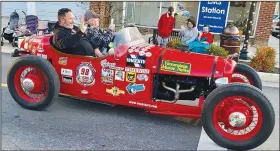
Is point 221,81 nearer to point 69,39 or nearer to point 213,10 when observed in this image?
point 69,39

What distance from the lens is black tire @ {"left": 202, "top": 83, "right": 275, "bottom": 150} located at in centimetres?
346

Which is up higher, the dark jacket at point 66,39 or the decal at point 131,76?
the dark jacket at point 66,39

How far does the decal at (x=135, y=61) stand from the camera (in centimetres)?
404

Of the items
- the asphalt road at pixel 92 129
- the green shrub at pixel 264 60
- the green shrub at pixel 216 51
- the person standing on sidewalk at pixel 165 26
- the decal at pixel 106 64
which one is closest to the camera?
the asphalt road at pixel 92 129

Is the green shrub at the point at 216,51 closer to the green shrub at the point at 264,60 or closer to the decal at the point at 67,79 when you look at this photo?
the green shrub at the point at 264,60

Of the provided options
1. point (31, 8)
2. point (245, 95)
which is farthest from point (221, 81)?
point (31, 8)

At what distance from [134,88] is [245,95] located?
1.42 metres

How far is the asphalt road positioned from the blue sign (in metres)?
7.95

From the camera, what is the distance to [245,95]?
3.52 m

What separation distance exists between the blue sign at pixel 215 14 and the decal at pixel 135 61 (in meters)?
8.33

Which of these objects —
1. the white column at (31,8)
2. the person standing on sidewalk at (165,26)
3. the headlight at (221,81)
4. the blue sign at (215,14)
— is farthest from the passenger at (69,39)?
the white column at (31,8)

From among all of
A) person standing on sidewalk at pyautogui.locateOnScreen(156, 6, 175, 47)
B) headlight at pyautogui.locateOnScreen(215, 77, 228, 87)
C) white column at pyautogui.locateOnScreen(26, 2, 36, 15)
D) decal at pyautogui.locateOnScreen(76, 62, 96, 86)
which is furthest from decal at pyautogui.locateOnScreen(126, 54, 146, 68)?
white column at pyautogui.locateOnScreen(26, 2, 36, 15)

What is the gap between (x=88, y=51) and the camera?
4.43 m

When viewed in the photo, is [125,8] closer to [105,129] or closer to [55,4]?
[55,4]
